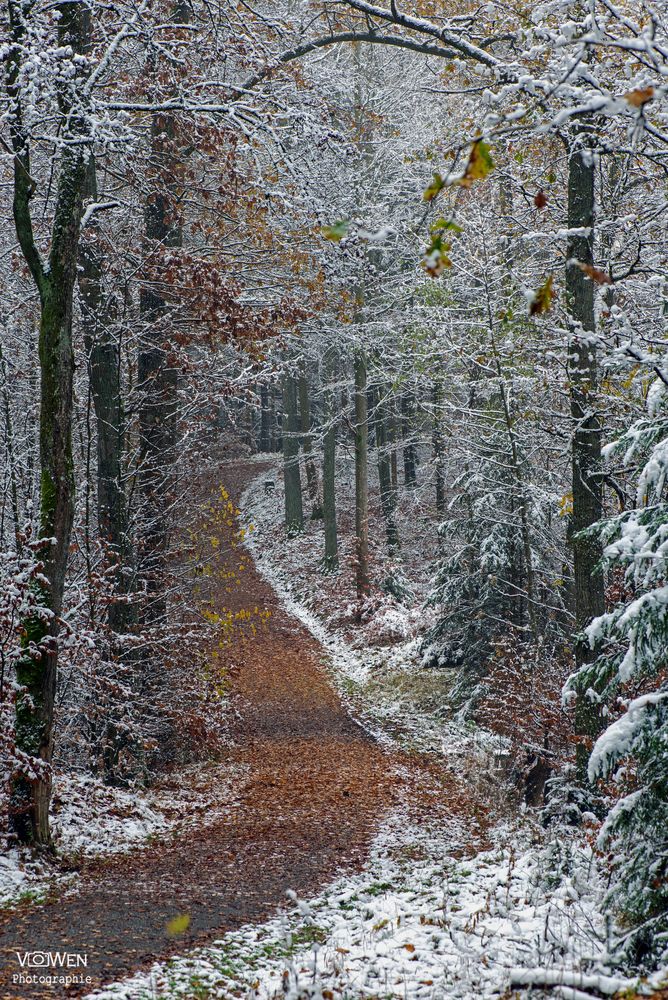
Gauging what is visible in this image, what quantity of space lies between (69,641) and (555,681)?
16.9 feet

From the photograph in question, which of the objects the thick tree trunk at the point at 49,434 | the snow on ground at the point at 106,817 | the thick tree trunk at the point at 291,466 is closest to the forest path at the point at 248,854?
the snow on ground at the point at 106,817

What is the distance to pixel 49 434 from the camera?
6.84 metres

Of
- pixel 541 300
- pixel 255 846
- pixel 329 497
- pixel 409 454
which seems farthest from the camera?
pixel 409 454

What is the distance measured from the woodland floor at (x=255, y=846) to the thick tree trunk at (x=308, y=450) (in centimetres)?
1127

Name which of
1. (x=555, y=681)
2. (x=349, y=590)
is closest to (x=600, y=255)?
(x=555, y=681)

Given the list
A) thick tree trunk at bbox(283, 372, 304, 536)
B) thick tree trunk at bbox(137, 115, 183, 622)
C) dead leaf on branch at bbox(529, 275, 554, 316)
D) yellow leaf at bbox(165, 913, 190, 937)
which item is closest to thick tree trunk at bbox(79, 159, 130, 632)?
thick tree trunk at bbox(137, 115, 183, 622)

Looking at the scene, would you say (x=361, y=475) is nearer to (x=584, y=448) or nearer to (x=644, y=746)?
(x=584, y=448)

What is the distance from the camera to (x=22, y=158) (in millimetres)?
6898

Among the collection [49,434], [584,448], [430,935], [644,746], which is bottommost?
[430,935]

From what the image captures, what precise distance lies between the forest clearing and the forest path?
0.16 feet

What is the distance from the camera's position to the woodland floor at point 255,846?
5301mm

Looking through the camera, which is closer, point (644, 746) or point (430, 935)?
point (644, 746)

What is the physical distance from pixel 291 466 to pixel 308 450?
16.2 ft

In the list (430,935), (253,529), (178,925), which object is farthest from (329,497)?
(430,935)
